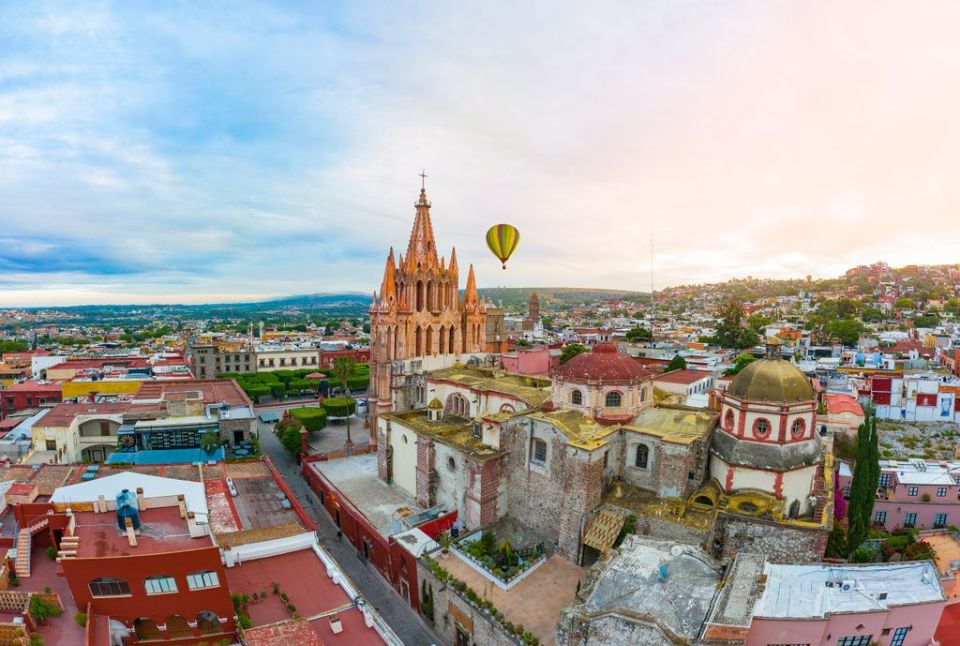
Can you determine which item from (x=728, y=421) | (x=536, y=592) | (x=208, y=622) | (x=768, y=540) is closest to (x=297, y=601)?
(x=208, y=622)

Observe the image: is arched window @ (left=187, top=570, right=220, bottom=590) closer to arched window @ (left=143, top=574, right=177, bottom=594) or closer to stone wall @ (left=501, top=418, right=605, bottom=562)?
arched window @ (left=143, top=574, right=177, bottom=594)

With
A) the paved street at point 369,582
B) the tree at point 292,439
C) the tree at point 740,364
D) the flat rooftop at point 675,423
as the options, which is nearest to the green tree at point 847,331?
the tree at point 740,364

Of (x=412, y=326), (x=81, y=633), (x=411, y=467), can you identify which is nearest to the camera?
(x=81, y=633)

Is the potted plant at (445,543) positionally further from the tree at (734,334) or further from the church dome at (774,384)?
the tree at (734,334)

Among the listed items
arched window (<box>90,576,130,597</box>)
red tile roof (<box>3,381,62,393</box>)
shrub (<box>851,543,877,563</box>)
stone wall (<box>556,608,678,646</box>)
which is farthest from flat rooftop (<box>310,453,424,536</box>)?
red tile roof (<box>3,381,62,393</box>)

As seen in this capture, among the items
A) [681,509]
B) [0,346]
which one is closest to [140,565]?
[681,509]

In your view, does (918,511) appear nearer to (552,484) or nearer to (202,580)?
(552,484)

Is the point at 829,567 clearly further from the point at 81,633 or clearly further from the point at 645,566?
the point at 81,633
